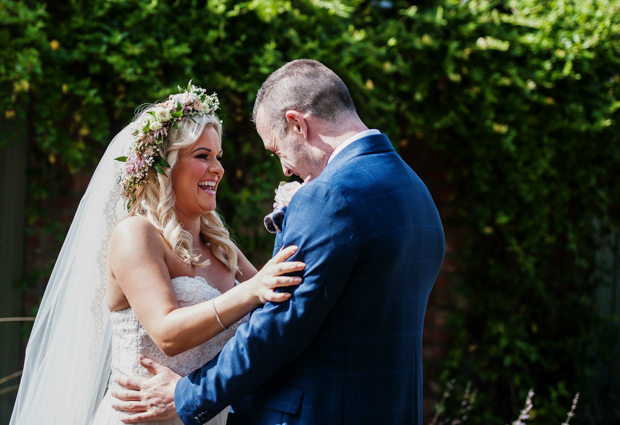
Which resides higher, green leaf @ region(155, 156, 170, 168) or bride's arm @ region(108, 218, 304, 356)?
green leaf @ region(155, 156, 170, 168)

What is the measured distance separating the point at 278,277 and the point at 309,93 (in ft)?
2.26

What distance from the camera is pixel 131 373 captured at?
2.21 meters

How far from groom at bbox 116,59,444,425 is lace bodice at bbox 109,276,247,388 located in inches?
11.4

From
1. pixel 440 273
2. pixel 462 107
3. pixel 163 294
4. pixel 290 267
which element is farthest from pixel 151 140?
pixel 440 273

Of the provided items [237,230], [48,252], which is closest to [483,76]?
[237,230]

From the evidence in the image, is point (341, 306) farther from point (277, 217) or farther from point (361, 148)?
point (361, 148)

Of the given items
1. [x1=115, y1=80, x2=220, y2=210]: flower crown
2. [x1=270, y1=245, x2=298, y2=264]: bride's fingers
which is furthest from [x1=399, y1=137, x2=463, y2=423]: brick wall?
[x1=270, y1=245, x2=298, y2=264]: bride's fingers

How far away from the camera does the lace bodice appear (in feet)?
7.23

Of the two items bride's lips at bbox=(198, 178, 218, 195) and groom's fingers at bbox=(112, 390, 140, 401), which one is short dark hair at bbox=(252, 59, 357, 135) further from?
groom's fingers at bbox=(112, 390, 140, 401)

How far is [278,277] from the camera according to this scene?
5.51ft

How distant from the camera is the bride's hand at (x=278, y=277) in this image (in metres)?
1.66

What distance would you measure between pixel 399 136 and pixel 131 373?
9.02ft

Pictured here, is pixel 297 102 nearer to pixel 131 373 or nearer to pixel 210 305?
pixel 210 305

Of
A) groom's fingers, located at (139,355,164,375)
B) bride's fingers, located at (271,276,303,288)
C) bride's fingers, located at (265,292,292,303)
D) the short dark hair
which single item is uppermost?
the short dark hair
